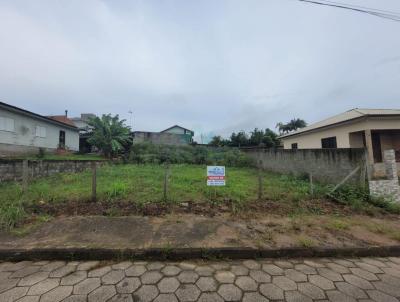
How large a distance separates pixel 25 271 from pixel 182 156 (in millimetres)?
11610

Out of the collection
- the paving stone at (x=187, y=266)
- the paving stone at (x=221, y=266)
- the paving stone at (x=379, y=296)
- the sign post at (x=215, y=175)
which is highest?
the sign post at (x=215, y=175)

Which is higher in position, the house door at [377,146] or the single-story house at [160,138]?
the single-story house at [160,138]

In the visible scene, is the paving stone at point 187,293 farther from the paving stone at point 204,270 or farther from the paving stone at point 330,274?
the paving stone at point 330,274

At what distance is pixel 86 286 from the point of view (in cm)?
198

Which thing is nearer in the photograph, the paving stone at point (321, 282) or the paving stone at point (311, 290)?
the paving stone at point (311, 290)

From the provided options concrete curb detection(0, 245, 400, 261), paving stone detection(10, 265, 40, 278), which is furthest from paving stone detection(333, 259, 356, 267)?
paving stone detection(10, 265, 40, 278)

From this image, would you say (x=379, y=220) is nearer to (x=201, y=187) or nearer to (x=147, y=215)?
(x=201, y=187)

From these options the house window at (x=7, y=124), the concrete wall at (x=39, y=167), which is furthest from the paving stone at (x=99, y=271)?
the house window at (x=7, y=124)

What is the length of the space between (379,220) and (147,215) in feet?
15.8

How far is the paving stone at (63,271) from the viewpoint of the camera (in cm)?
217

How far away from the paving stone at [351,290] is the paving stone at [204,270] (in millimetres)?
1352

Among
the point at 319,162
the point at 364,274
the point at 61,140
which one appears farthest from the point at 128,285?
the point at 61,140

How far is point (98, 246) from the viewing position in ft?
8.63

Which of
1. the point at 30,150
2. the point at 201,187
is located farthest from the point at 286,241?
the point at 30,150
